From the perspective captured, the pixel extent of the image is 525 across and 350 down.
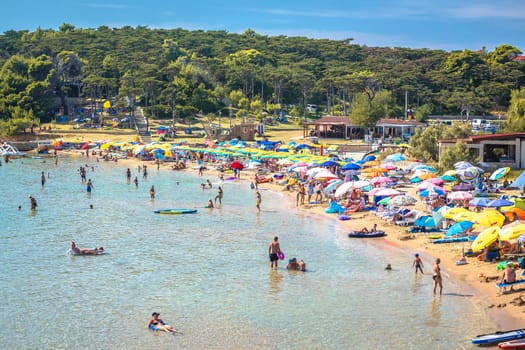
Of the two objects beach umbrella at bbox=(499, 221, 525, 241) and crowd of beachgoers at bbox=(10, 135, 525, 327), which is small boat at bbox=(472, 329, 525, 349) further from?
beach umbrella at bbox=(499, 221, 525, 241)

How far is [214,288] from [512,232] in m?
8.81

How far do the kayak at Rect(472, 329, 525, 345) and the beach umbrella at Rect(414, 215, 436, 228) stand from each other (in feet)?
33.8

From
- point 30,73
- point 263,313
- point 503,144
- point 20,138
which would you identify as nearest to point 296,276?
point 263,313

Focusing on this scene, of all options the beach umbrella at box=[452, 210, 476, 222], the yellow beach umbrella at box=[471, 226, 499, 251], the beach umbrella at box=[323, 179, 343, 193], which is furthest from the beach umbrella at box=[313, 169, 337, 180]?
the yellow beach umbrella at box=[471, 226, 499, 251]

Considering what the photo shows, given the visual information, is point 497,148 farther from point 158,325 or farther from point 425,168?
point 158,325

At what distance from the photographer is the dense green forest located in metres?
82.2

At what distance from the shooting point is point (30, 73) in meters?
89.4

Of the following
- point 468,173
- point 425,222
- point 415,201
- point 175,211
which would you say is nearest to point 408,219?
point 415,201

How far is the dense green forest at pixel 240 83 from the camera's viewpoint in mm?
82188

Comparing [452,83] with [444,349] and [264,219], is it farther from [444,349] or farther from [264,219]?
[444,349]

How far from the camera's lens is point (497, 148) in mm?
42906

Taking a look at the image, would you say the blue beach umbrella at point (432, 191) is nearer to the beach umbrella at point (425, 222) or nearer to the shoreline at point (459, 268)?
the shoreline at point (459, 268)

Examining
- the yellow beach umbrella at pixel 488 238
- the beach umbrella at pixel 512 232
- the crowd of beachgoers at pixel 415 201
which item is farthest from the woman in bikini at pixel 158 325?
the beach umbrella at pixel 512 232

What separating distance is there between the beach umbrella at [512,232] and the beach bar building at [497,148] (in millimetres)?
22199
